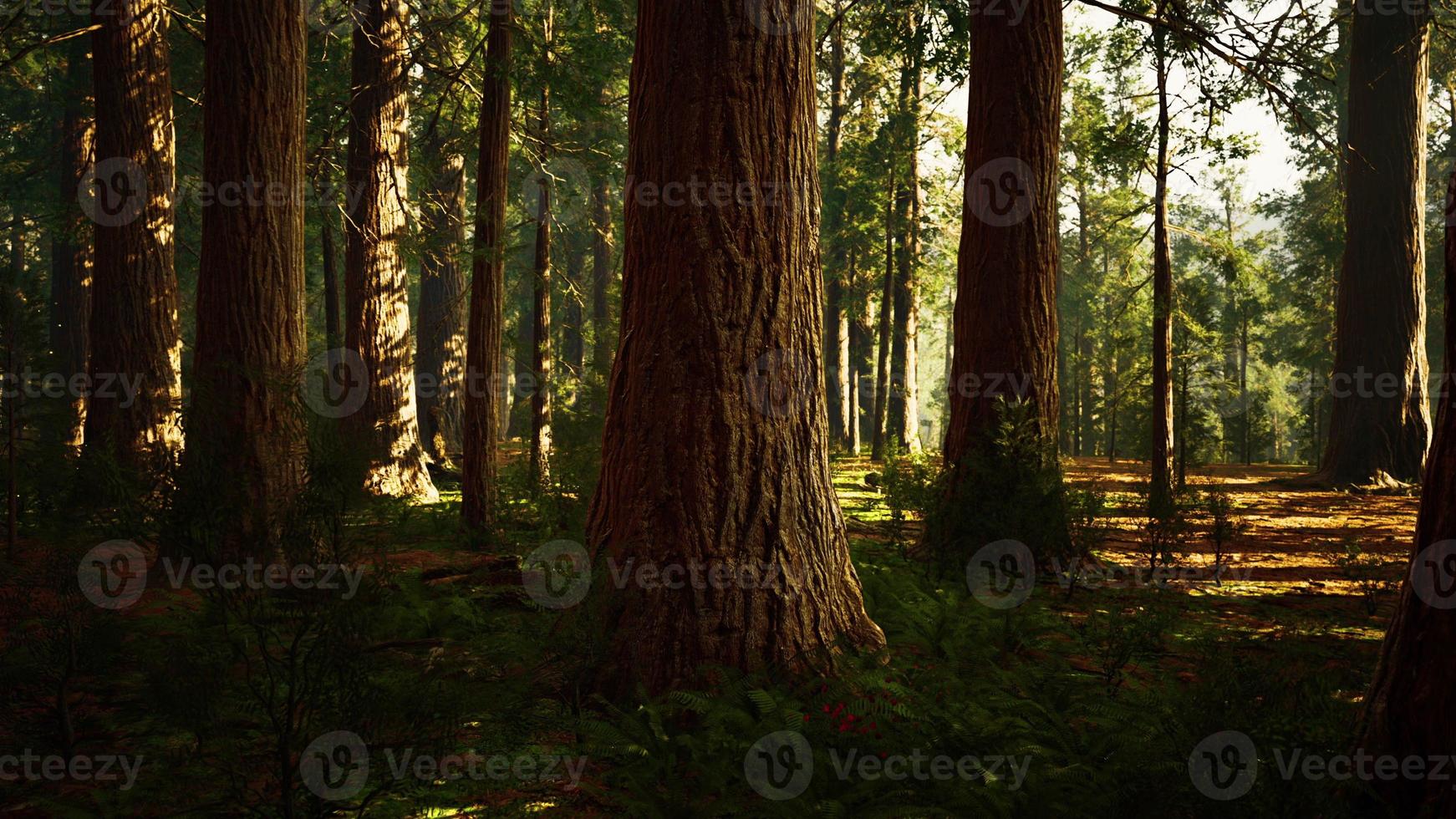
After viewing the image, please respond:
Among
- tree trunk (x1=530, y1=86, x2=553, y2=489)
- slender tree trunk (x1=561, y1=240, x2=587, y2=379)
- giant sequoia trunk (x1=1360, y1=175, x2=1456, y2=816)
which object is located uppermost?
slender tree trunk (x1=561, y1=240, x2=587, y2=379)

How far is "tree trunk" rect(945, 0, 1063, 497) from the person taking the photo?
775 cm

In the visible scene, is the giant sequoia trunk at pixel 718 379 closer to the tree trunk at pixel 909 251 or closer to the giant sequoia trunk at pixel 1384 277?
the giant sequoia trunk at pixel 1384 277

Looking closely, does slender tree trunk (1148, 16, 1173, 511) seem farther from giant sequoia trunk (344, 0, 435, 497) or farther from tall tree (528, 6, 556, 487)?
giant sequoia trunk (344, 0, 435, 497)

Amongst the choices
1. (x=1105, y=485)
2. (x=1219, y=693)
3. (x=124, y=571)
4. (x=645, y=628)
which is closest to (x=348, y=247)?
(x=124, y=571)

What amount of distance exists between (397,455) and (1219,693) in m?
11.4

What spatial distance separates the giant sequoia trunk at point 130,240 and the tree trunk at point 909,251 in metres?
15.1

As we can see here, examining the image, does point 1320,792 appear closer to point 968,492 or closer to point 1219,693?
point 1219,693

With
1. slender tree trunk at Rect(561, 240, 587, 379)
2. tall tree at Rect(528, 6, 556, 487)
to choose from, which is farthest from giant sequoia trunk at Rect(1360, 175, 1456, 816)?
slender tree trunk at Rect(561, 240, 587, 379)

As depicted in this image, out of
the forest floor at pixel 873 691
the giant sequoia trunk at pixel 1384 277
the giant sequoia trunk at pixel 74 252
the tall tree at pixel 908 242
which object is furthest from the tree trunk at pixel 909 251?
the giant sequoia trunk at pixel 74 252

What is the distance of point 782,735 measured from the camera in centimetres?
369

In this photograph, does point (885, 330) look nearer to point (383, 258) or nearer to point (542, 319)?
point (542, 319)

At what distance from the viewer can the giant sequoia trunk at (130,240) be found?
948cm

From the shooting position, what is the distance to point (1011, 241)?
25.6ft

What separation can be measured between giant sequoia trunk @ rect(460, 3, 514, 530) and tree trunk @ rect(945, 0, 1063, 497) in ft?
15.9
